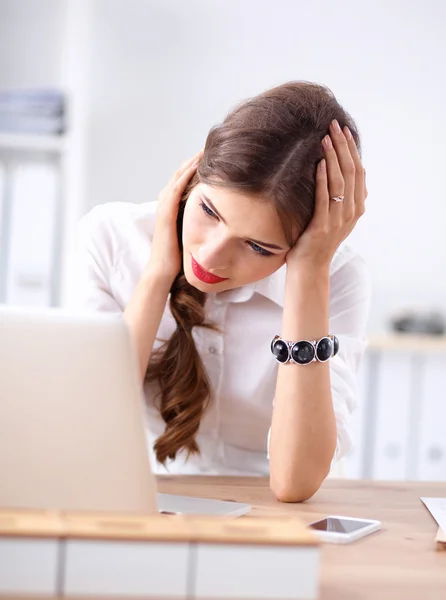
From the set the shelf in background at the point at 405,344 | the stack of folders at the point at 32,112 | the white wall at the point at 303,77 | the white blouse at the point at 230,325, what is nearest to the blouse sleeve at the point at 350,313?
the white blouse at the point at 230,325

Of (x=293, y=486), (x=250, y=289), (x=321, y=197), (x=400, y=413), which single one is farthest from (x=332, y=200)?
(x=400, y=413)

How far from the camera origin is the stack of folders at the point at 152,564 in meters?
0.56

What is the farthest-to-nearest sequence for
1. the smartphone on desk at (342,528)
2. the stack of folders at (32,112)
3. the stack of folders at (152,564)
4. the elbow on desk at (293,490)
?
the stack of folders at (32,112) < the elbow on desk at (293,490) < the smartphone on desk at (342,528) < the stack of folders at (152,564)

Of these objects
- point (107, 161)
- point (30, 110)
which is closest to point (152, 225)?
point (107, 161)

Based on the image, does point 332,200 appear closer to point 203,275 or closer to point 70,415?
point 203,275

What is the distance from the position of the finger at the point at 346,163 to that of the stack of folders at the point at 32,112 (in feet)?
6.92

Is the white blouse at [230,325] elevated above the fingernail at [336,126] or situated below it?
below

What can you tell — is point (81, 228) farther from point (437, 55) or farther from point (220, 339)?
point (437, 55)

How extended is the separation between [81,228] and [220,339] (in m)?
0.33

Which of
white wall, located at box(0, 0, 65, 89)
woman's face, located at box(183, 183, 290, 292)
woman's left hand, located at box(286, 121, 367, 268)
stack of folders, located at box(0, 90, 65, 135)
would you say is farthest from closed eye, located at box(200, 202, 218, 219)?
white wall, located at box(0, 0, 65, 89)

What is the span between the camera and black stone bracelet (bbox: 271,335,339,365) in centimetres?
125

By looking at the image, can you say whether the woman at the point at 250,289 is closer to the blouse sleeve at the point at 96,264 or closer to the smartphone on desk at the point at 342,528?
the blouse sleeve at the point at 96,264

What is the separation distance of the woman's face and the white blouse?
192mm

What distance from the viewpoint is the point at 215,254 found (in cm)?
120
